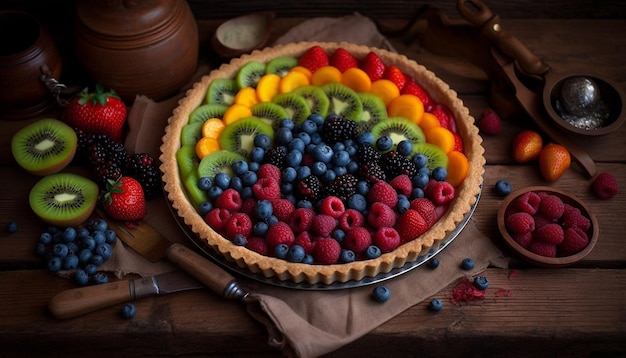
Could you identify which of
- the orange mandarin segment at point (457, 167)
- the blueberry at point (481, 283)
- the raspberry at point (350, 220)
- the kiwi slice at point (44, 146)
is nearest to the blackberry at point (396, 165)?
the orange mandarin segment at point (457, 167)

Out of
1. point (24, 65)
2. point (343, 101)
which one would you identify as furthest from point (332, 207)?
point (24, 65)

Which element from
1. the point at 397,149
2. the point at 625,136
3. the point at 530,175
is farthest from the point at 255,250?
the point at 625,136

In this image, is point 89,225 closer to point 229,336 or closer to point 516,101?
point 229,336

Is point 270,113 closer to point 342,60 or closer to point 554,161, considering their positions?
point 342,60

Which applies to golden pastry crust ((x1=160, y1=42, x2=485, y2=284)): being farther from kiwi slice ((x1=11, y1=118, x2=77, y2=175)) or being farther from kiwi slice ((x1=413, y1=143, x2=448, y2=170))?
kiwi slice ((x1=11, y1=118, x2=77, y2=175))

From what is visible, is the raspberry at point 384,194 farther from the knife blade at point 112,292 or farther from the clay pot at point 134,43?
the clay pot at point 134,43

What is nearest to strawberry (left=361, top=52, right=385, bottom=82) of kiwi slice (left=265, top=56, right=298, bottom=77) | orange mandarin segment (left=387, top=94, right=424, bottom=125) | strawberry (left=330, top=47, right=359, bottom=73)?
strawberry (left=330, top=47, right=359, bottom=73)
